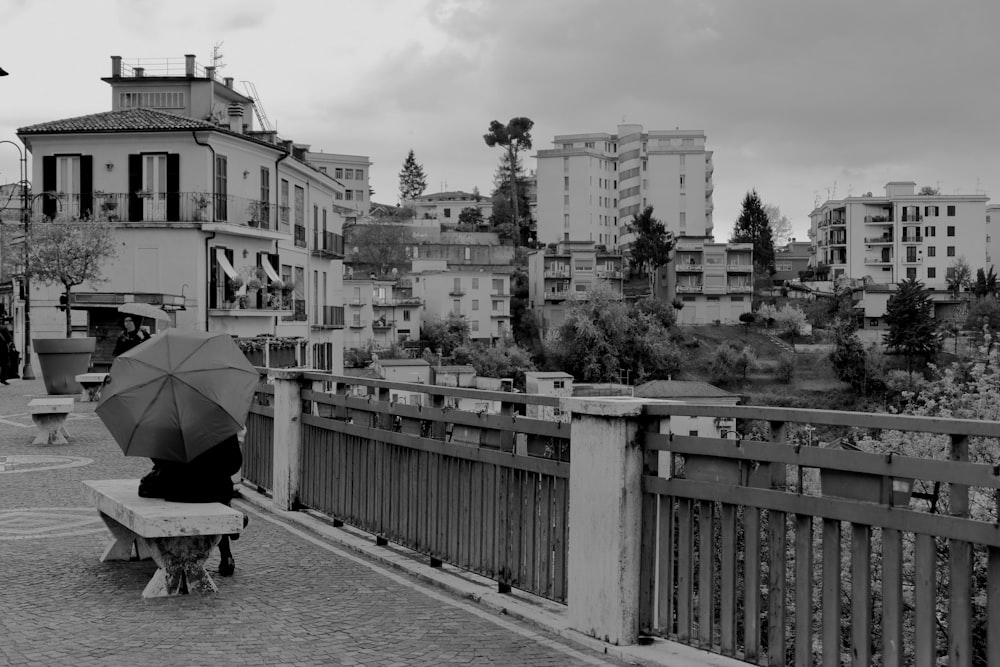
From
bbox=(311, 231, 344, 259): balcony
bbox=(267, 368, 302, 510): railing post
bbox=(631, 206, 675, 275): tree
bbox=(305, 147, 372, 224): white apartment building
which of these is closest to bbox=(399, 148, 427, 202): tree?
bbox=(305, 147, 372, 224): white apartment building

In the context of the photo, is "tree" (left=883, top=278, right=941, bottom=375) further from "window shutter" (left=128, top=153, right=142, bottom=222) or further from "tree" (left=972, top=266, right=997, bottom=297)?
"window shutter" (left=128, top=153, right=142, bottom=222)

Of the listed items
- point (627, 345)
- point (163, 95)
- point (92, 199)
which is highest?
point (163, 95)

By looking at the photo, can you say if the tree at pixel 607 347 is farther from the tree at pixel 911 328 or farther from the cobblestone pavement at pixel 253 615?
the cobblestone pavement at pixel 253 615

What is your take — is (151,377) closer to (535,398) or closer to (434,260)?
(535,398)

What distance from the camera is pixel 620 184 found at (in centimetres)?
14988

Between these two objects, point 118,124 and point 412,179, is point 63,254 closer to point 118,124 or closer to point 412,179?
point 118,124

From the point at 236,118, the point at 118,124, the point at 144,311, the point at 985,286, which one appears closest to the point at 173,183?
the point at 118,124

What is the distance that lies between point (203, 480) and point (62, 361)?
65.7 feet

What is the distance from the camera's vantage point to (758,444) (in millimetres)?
5469

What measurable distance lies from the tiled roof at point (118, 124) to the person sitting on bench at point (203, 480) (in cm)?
3727

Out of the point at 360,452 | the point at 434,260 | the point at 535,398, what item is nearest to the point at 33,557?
the point at 360,452

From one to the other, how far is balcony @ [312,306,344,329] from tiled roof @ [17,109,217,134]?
13.0 m

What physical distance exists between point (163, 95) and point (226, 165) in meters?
13.0

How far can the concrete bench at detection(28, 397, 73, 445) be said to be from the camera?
58.7 ft
